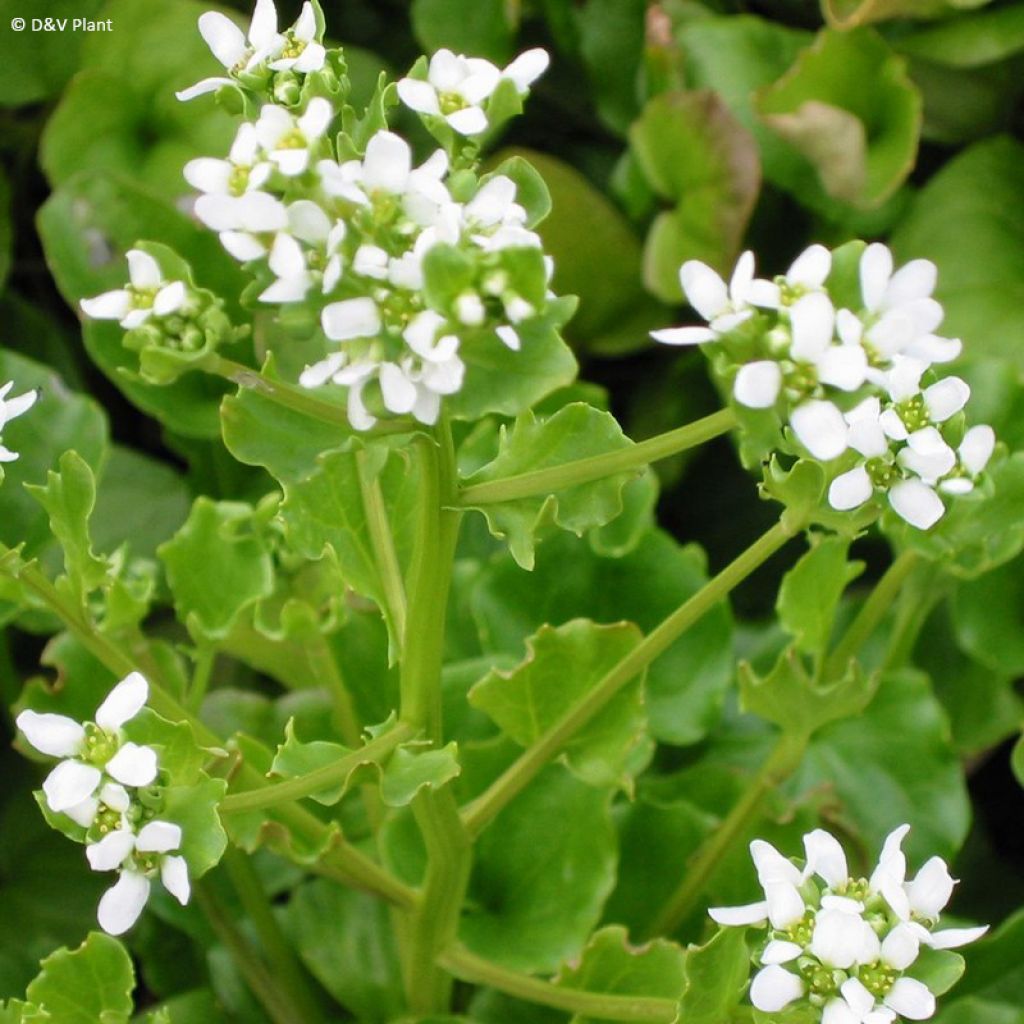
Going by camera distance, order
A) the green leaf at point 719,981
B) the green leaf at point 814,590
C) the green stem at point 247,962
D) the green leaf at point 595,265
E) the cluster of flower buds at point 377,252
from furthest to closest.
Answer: the green leaf at point 595,265 < the green stem at point 247,962 < the green leaf at point 814,590 < the green leaf at point 719,981 < the cluster of flower buds at point 377,252

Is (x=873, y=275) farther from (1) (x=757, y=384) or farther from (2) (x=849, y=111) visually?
(2) (x=849, y=111)

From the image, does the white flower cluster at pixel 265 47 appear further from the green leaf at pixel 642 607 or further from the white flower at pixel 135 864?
the green leaf at pixel 642 607

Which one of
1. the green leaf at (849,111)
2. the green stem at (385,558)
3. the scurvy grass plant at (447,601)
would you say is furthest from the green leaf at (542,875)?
the green leaf at (849,111)

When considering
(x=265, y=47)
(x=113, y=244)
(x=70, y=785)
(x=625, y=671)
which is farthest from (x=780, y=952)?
(x=113, y=244)

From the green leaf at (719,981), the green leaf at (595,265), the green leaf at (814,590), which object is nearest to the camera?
the green leaf at (719,981)

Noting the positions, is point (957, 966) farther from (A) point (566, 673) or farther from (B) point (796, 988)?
(A) point (566, 673)

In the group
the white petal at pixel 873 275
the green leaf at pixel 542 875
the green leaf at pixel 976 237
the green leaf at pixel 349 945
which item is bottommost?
the green leaf at pixel 349 945

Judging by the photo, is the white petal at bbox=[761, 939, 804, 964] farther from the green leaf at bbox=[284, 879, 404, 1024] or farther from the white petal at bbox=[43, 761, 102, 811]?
the green leaf at bbox=[284, 879, 404, 1024]

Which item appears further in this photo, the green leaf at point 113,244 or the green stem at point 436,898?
the green leaf at point 113,244
